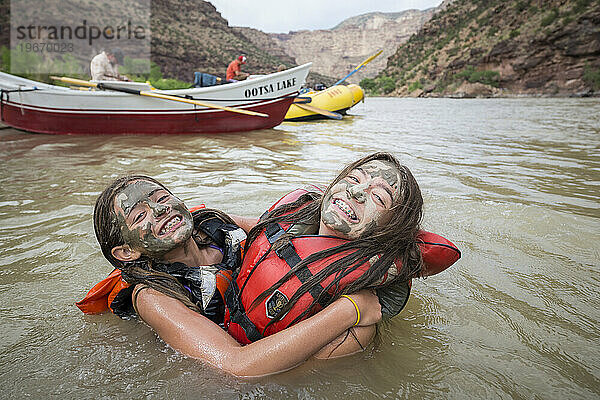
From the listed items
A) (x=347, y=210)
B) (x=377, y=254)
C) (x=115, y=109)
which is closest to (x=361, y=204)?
(x=347, y=210)

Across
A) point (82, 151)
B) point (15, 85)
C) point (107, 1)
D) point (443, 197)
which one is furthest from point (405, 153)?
point (107, 1)

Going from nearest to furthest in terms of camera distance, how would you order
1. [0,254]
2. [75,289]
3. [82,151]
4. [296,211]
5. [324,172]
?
[296,211]
[75,289]
[0,254]
[324,172]
[82,151]

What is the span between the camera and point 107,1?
65312mm

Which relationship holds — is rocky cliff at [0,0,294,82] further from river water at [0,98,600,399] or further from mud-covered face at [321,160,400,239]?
mud-covered face at [321,160,400,239]

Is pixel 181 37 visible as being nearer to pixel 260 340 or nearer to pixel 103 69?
pixel 103 69

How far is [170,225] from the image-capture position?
6.27ft

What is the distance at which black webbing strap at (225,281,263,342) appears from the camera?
5.90ft

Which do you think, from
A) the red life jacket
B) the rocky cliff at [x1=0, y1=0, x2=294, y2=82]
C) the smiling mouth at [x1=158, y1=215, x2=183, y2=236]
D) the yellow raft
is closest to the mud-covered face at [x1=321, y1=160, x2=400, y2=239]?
the red life jacket

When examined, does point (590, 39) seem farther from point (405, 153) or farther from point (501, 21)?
point (405, 153)

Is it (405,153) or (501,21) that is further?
(501,21)

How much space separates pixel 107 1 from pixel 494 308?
256 feet

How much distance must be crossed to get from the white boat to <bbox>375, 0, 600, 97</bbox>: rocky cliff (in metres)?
33.6

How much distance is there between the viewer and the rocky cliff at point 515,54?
35375mm

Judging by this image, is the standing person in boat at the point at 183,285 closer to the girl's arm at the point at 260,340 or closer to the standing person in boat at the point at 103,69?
the girl's arm at the point at 260,340
